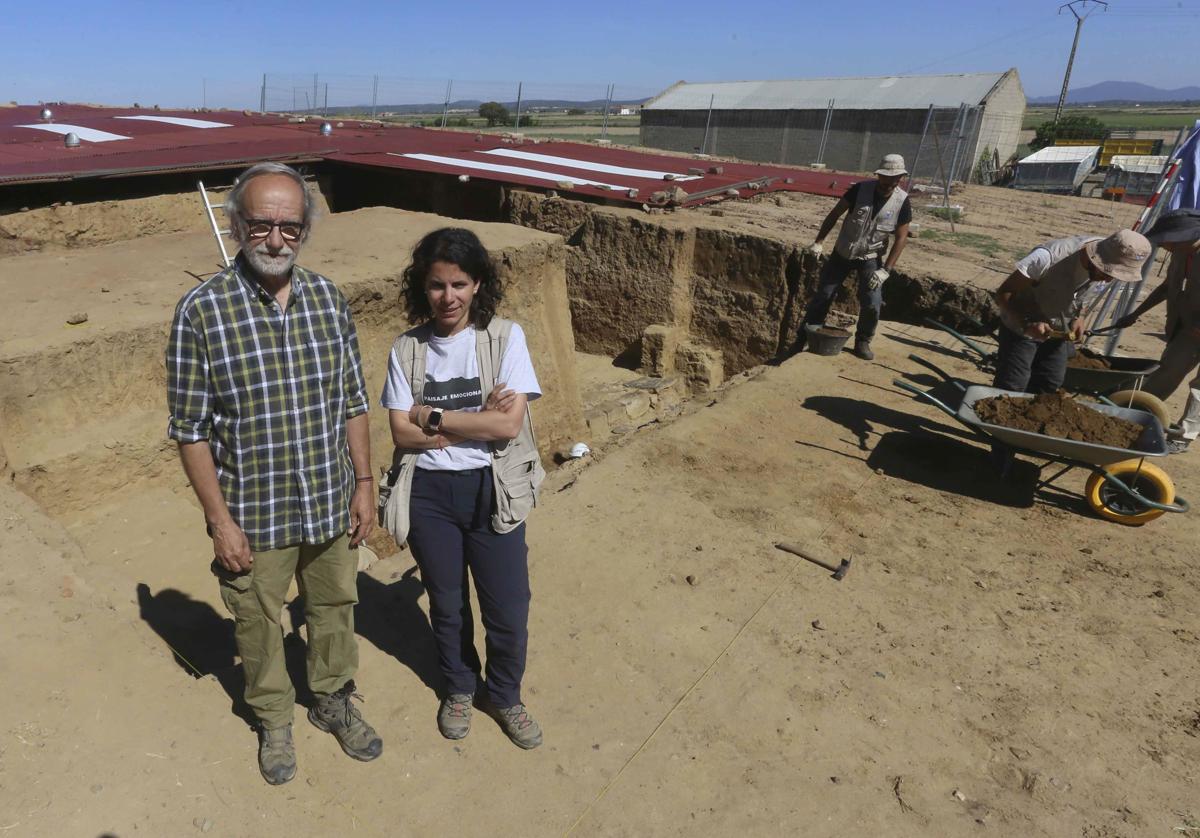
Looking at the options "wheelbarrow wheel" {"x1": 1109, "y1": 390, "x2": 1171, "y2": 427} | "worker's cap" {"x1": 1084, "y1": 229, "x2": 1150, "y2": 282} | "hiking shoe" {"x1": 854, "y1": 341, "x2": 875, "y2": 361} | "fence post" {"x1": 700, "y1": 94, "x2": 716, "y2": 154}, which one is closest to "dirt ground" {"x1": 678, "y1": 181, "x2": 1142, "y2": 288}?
"hiking shoe" {"x1": 854, "y1": 341, "x2": 875, "y2": 361}

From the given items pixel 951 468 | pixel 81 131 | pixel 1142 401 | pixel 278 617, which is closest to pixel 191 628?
pixel 278 617

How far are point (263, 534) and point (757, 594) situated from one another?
253cm

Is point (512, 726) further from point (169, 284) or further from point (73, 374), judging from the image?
point (169, 284)

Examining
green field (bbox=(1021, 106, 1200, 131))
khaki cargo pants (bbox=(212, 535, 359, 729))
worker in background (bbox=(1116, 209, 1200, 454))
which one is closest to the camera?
khaki cargo pants (bbox=(212, 535, 359, 729))

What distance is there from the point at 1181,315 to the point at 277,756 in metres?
6.36

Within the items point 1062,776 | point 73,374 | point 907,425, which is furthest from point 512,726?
point 907,425

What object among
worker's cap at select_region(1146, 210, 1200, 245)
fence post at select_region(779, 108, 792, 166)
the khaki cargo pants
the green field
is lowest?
the khaki cargo pants

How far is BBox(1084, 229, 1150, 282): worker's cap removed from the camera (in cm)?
421

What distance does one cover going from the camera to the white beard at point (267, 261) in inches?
83.9

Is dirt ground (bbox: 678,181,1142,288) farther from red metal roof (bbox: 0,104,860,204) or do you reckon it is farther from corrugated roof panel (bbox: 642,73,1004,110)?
corrugated roof panel (bbox: 642,73,1004,110)

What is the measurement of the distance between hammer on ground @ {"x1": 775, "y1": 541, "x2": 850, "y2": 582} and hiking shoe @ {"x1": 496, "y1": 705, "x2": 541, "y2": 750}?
198 centimetres

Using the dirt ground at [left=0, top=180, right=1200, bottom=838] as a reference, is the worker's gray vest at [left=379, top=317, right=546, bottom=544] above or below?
above

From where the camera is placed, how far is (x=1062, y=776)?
9.39ft

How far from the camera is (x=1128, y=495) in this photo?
4500mm
